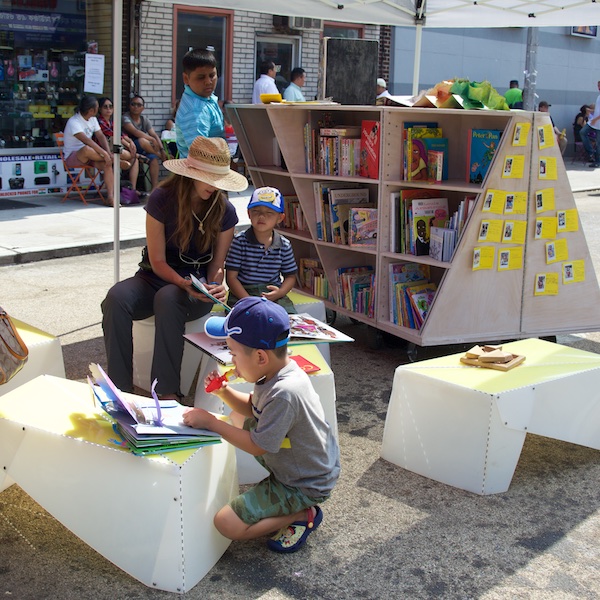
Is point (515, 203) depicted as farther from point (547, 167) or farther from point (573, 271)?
point (573, 271)

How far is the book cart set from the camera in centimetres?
550

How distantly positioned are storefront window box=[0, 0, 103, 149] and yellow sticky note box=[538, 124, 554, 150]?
8.70m

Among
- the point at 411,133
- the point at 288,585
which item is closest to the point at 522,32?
the point at 411,133

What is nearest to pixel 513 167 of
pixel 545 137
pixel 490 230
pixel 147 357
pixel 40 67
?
pixel 545 137

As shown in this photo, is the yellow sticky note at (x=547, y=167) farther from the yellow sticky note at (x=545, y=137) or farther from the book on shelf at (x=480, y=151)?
the book on shelf at (x=480, y=151)

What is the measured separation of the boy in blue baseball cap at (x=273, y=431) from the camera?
3.35 meters

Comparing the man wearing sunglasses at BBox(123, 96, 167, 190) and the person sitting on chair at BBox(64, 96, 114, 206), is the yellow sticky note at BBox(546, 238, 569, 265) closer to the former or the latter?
the person sitting on chair at BBox(64, 96, 114, 206)

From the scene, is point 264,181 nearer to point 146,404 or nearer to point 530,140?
point 530,140

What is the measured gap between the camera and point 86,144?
1162 centimetres

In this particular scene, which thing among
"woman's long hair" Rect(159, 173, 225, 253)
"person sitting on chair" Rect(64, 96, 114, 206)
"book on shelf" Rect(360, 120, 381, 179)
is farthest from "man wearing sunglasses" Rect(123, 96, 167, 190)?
"woman's long hair" Rect(159, 173, 225, 253)

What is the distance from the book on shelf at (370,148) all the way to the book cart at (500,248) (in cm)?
6

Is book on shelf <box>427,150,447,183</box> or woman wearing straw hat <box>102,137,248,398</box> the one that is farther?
book on shelf <box>427,150,447,183</box>

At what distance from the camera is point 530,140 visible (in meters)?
5.48

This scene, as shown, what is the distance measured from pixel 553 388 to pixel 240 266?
82.7 inches
